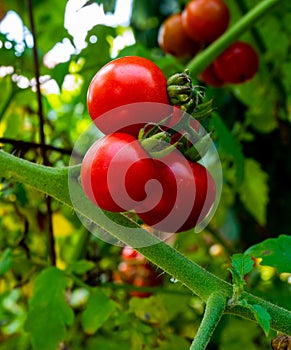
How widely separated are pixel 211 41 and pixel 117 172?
0.97m

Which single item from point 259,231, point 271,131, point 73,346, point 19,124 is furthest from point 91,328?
point 271,131

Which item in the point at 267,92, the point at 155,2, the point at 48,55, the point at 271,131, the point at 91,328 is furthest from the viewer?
the point at 155,2

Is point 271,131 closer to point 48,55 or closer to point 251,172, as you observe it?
point 251,172

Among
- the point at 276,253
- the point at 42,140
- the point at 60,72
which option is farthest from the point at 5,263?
the point at 276,253

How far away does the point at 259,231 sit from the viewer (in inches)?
74.0

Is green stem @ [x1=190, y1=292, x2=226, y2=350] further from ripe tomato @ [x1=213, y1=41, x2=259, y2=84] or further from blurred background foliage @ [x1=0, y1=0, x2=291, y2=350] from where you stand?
ripe tomato @ [x1=213, y1=41, x2=259, y2=84]

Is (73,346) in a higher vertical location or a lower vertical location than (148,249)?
lower

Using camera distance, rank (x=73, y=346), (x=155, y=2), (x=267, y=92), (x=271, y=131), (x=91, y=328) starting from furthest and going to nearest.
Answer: (x=155, y=2), (x=271, y=131), (x=267, y=92), (x=73, y=346), (x=91, y=328)

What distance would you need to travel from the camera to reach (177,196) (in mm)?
714

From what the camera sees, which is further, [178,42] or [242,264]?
[178,42]

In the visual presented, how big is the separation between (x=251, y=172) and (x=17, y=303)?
76 centimetres

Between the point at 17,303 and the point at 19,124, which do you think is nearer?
the point at 19,124

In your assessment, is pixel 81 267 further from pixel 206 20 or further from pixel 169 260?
pixel 206 20

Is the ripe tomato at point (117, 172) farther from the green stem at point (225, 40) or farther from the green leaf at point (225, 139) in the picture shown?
the green stem at point (225, 40)
